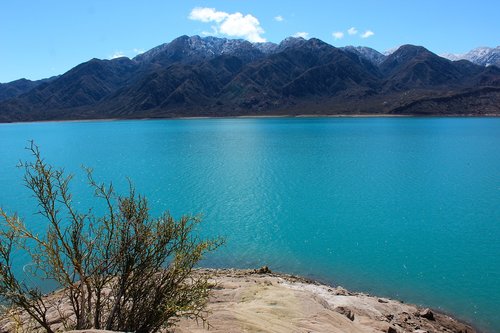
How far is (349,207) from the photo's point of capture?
115 ft

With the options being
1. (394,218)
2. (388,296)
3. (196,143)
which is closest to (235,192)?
(394,218)

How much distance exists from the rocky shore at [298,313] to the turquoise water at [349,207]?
9.72 ft

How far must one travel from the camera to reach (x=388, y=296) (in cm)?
1908

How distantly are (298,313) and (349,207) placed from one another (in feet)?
76.4

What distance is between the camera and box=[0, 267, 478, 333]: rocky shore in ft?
36.8

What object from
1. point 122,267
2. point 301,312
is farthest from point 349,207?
point 122,267

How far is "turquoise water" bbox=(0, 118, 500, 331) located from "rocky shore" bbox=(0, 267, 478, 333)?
2.96m

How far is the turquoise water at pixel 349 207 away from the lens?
69.7 ft

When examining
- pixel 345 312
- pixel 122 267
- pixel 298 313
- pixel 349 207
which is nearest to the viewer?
pixel 122 267

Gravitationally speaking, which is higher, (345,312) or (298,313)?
(298,313)

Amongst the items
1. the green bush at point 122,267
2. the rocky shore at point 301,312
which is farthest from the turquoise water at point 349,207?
the green bush at point 122,267

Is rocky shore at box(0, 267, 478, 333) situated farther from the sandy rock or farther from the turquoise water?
the turquoise water

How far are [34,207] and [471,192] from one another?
139 ft

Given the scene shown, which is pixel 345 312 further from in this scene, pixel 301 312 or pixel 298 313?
pixel 298 313
